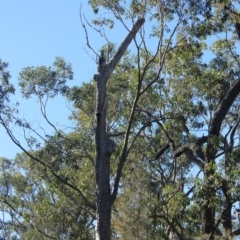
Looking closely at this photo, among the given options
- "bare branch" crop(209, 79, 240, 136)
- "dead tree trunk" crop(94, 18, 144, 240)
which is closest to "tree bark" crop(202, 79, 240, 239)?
"bare branch" crop(209, 79, 240, 136)

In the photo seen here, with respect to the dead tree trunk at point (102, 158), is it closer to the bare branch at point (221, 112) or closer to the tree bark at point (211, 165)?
the tree bark at point (211, 165)

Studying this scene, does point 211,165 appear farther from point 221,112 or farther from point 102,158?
point 102,158

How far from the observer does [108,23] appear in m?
16.4

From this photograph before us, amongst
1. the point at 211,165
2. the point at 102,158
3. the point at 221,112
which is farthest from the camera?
the point at 221,112

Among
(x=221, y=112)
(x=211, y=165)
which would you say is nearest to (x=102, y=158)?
(x=211, y=165)

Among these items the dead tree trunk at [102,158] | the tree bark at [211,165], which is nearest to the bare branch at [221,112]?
the tree bark at [211,165]

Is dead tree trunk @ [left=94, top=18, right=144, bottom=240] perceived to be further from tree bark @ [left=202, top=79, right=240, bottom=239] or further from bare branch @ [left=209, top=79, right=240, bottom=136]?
bare branch @ [left=209, top=79, right=240, bottom=136]

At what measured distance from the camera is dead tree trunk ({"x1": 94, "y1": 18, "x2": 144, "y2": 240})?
483 inches

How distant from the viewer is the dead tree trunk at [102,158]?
1227 centimetres

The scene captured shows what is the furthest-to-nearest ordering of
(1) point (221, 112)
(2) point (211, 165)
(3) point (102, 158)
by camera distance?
Answer: (1) point (221, 112) → (2) point (211, 165) → (3) point (102, 158)

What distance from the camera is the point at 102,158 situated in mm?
12797

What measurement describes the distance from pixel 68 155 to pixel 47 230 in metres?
3.35

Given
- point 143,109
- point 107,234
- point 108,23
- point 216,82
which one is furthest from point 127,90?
point 107,234

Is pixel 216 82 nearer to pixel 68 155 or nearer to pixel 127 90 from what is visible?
pixel 127 90
